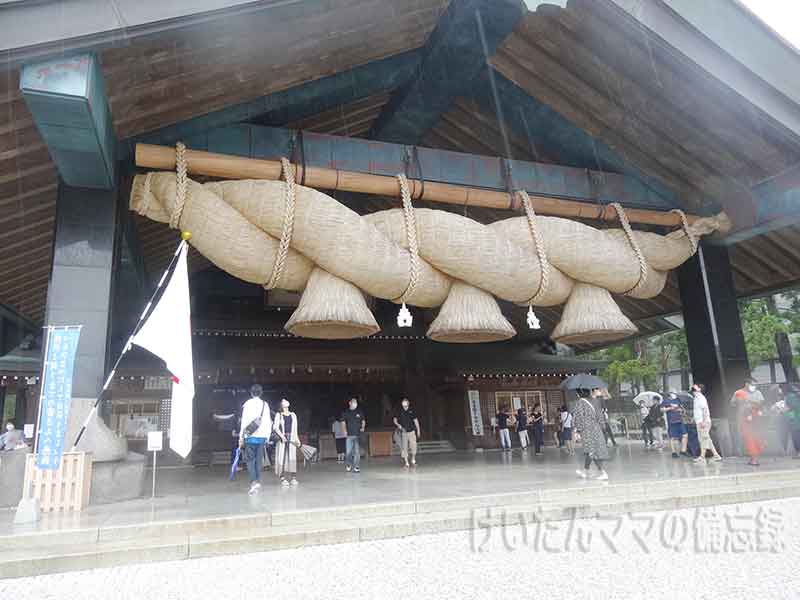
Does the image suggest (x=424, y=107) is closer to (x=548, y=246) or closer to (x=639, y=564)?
(x=548, y=246)

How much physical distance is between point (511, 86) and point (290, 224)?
13.0 feet

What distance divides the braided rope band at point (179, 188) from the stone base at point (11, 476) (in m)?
2.46

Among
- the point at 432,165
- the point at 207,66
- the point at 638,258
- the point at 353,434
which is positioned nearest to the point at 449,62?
the point at 432,165

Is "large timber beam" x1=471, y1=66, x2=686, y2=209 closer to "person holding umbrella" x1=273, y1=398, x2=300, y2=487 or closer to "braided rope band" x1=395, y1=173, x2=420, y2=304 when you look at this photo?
"braided rope band" x1=395, y1=173, x2=420, y2=304

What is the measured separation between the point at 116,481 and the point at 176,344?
4.86ft

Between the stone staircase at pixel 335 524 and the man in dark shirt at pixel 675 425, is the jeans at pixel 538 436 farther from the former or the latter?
the stone staircase at pixel 335 524

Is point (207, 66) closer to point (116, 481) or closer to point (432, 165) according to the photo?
point (432, 165)

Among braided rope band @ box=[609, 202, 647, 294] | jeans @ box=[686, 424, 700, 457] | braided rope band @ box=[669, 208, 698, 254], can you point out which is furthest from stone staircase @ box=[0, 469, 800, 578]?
braided rope band @ box=[669, 208, 698, 254]

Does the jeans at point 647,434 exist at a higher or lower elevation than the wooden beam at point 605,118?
lower

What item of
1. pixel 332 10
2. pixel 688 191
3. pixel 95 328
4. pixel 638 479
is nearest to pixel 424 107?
pixel 332 10

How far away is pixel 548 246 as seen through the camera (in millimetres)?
6164

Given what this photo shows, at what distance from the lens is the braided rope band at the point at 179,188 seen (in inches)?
198

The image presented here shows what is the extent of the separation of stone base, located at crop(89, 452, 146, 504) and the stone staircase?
1139mm

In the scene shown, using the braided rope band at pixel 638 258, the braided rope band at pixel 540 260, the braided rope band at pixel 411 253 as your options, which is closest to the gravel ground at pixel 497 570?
the braided rope band at pixel 411 253
